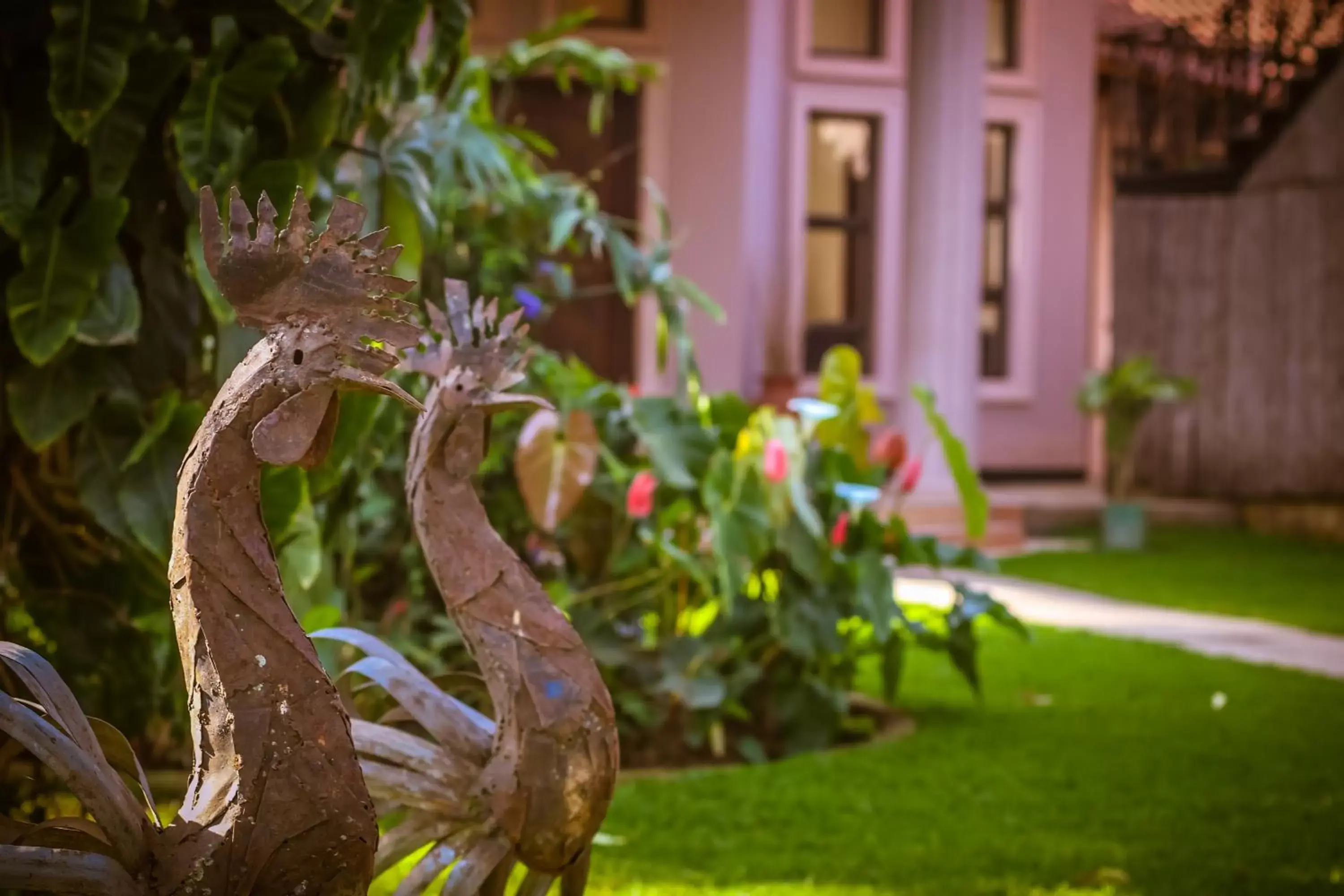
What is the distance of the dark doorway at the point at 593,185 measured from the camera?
1030cm

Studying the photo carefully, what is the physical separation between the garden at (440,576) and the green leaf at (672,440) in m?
0.01

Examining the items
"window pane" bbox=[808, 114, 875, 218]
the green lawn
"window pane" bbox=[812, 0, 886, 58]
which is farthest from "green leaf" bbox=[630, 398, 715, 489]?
"window pane" bbox=[812, 0, 886, 58]

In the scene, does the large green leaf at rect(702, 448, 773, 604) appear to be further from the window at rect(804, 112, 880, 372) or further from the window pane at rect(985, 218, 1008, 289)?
the window pane at rect(985, 218, 1008, 289)

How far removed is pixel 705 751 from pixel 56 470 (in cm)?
222

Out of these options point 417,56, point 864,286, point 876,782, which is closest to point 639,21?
point 864,286

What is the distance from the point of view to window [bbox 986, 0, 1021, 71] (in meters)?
13.2

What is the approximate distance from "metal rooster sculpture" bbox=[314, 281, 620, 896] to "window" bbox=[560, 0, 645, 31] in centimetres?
897

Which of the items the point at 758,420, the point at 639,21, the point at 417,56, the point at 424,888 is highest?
the point at 639,21

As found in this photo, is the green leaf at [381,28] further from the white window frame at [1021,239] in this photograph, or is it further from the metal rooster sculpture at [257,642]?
the white window frame at [1021,239]

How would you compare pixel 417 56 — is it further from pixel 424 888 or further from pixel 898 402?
pixel 898 402

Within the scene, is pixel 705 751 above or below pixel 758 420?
below

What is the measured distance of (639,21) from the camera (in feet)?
35.9

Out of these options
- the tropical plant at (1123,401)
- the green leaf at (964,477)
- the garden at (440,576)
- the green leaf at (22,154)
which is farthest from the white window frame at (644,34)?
the green leaf at (22,154)

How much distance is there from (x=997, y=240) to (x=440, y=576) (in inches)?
457
